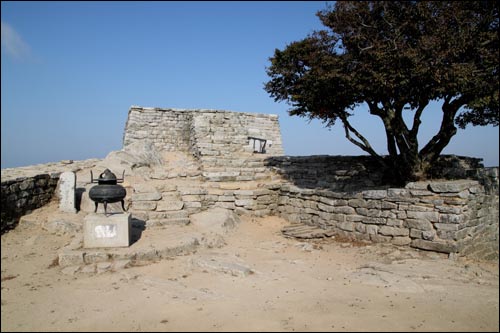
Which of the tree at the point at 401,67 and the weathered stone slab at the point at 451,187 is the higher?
the tree at the point at 401,67

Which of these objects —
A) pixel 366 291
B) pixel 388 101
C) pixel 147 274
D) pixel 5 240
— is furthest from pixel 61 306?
pixel 388 101

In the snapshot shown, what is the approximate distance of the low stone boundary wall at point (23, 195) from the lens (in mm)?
7195

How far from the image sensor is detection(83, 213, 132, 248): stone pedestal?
6551 mm

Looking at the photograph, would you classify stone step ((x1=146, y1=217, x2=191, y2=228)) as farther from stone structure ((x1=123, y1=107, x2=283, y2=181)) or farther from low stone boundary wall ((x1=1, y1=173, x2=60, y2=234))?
stone structure ((x1=123, y1=107, x2=283, y2=181))

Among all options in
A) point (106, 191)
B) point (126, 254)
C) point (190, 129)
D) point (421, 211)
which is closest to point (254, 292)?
point (126, 254)

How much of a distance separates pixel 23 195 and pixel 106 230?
271cm

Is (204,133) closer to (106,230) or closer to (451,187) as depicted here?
(106,230)

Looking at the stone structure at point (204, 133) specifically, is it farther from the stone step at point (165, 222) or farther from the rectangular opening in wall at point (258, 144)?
the stone step at point (165, 222)

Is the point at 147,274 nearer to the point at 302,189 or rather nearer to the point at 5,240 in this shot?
the point at 5,240

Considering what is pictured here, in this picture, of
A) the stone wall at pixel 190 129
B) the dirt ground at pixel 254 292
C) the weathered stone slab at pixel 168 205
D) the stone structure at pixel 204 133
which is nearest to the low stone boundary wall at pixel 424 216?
the dirt ground at pixel 254 292

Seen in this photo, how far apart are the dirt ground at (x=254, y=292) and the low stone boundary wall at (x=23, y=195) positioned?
0.41m

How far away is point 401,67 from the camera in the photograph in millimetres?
7289

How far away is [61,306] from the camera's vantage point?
456 centimetres

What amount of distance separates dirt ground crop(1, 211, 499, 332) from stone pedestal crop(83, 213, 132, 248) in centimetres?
76
